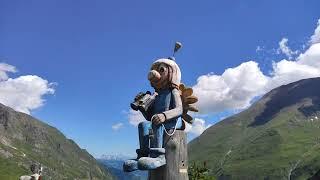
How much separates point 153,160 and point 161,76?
5.95 ft

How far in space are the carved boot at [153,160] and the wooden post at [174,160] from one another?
0.12 m

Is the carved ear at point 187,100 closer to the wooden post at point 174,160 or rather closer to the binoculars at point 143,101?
the binoculars at point 143,101

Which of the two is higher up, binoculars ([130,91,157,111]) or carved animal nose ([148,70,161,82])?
carved animal nose ([148,70,161,82])

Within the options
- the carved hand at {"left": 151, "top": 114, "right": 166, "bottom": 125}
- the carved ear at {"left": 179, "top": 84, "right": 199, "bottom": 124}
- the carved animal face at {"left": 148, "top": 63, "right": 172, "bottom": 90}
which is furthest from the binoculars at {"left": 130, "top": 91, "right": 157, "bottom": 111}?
the carved hand at {"left": 151, "top": 114, "right": 166, "bottom": 125}

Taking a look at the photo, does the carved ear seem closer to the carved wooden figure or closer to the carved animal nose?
the carved wooden figure

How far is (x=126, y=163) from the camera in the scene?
7285mm

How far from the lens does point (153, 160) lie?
24.0 feet

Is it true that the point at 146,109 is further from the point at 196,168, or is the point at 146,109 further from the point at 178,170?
the point at 196,168

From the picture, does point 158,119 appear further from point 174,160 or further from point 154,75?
point 154,75

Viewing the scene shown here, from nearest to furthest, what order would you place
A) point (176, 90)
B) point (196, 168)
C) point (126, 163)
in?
point (126, 163) < point (176, 90) < point (196, 168)

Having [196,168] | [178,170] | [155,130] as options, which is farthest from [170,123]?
[196,168]

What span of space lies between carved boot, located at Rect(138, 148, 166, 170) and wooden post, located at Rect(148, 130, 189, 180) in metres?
0.12

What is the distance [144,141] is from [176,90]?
1.20m

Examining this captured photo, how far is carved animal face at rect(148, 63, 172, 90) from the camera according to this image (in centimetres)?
843
